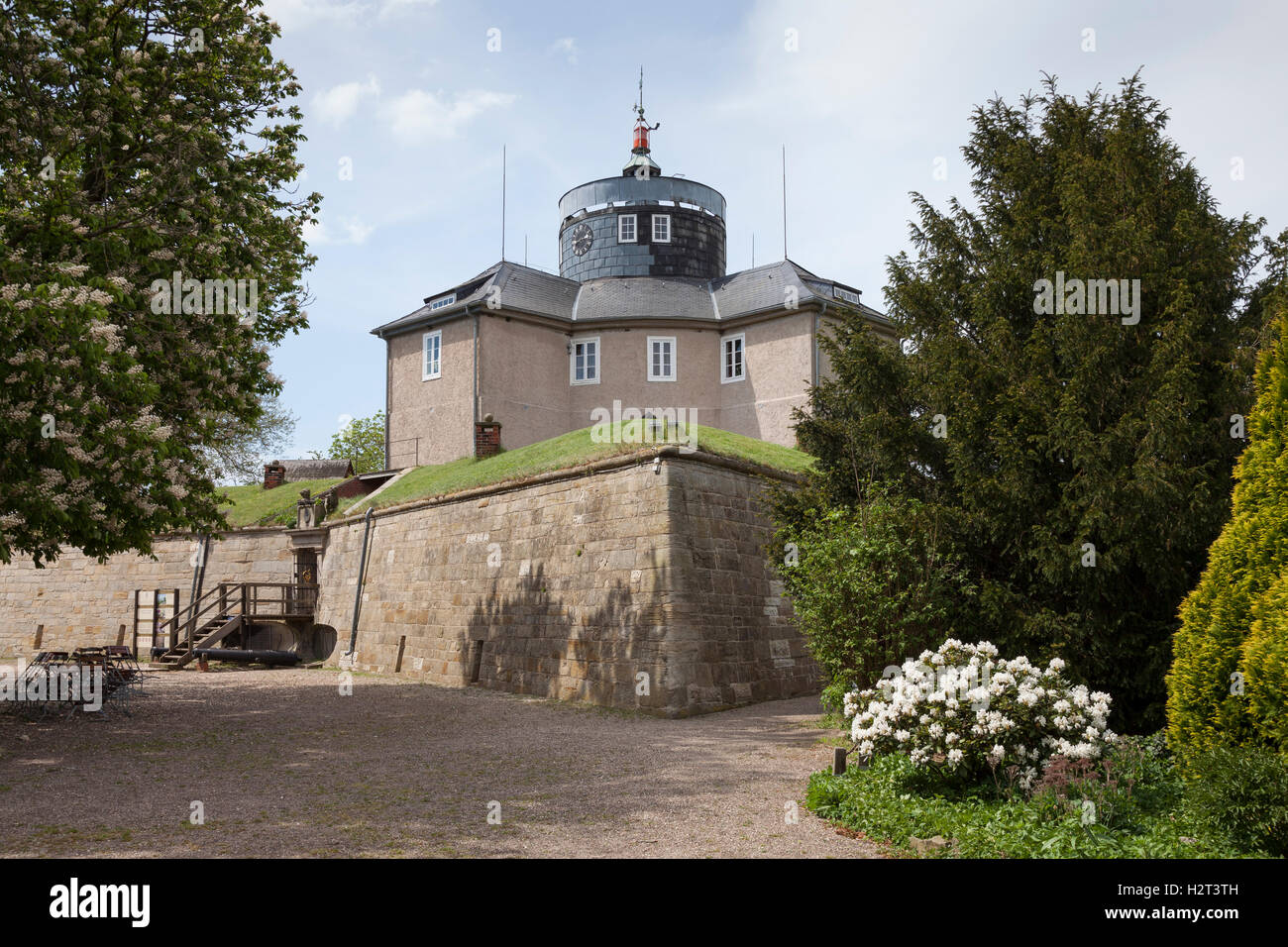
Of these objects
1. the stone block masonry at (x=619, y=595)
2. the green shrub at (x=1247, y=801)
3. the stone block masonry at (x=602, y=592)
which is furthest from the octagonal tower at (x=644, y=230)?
the green shrub at (x=1247, y=801)

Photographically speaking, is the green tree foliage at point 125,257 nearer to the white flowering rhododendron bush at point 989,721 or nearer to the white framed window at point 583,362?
the white flowering rhododendron bush at point 989,721

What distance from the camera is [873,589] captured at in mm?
10891

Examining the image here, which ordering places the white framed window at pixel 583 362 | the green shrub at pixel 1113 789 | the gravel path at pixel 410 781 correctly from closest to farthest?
1. the green shrub at pixel 1113 789
2. the gravel path at pixel 410 781
3. the white framed window at pixel 583 362

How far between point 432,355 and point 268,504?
24.8ft

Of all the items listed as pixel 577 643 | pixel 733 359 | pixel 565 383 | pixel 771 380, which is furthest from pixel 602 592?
pixel 733 359

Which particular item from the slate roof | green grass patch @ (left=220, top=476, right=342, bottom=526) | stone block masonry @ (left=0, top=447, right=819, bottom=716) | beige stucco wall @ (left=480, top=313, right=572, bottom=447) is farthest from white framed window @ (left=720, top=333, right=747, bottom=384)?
green grass patch @ (left=220, top=476, right=342, bottom=526)

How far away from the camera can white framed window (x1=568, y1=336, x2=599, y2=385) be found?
102 ft

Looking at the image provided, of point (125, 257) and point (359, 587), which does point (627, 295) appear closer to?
point (359, 587)

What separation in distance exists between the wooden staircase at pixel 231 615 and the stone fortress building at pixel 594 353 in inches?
254

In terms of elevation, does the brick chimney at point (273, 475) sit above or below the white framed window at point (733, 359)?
below

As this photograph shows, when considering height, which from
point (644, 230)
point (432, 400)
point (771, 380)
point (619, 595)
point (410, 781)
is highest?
point (644, 230)

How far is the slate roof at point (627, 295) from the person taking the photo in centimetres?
3033

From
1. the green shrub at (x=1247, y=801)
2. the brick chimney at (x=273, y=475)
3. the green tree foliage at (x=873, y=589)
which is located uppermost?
the brick chimney at (x=273, y=475)

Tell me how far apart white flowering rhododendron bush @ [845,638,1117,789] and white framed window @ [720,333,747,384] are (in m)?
22.9
